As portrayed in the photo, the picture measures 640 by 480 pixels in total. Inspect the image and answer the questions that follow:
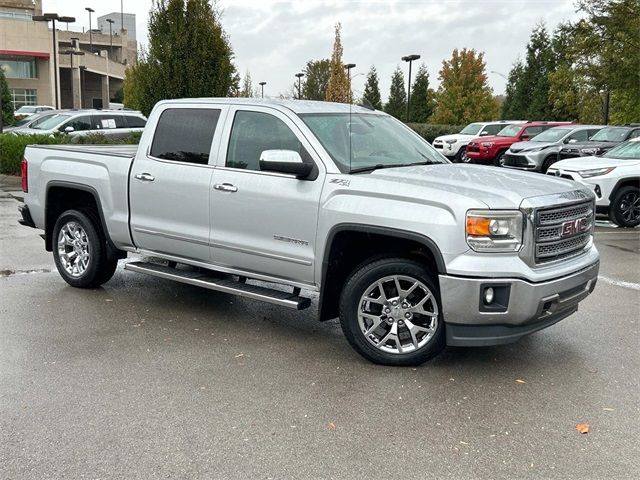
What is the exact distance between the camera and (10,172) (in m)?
18.9

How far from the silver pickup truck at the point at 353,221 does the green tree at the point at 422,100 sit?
4521cm

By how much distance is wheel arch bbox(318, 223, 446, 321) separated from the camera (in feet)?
16.4

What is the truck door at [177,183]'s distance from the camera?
608 centimetres

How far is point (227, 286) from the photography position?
5844 mm

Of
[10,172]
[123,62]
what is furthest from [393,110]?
[123,62]

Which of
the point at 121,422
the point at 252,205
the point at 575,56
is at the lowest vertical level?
the point at 121,422

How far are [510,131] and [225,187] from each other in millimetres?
21053

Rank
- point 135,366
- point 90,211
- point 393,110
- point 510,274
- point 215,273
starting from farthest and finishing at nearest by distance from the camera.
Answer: point 393,110, point 90,211, point 215,273, point 135,366, point 510,274

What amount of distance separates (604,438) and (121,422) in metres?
2.82

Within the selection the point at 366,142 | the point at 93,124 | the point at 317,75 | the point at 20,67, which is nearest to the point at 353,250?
the point at 366,142

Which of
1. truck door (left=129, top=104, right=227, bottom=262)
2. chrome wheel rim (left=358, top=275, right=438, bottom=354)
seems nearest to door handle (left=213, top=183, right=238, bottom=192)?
truck door (left=129, top=104, right=227, bottom=262)

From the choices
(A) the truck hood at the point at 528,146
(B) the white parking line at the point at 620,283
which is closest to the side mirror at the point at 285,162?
(B) the white parking line at the point at 620,283

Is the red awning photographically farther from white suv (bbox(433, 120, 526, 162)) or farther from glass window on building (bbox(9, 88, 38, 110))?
white suv (bbox(433, 120, 526, 162))

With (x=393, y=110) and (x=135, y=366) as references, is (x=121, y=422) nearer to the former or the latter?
(x=135, y=366)
